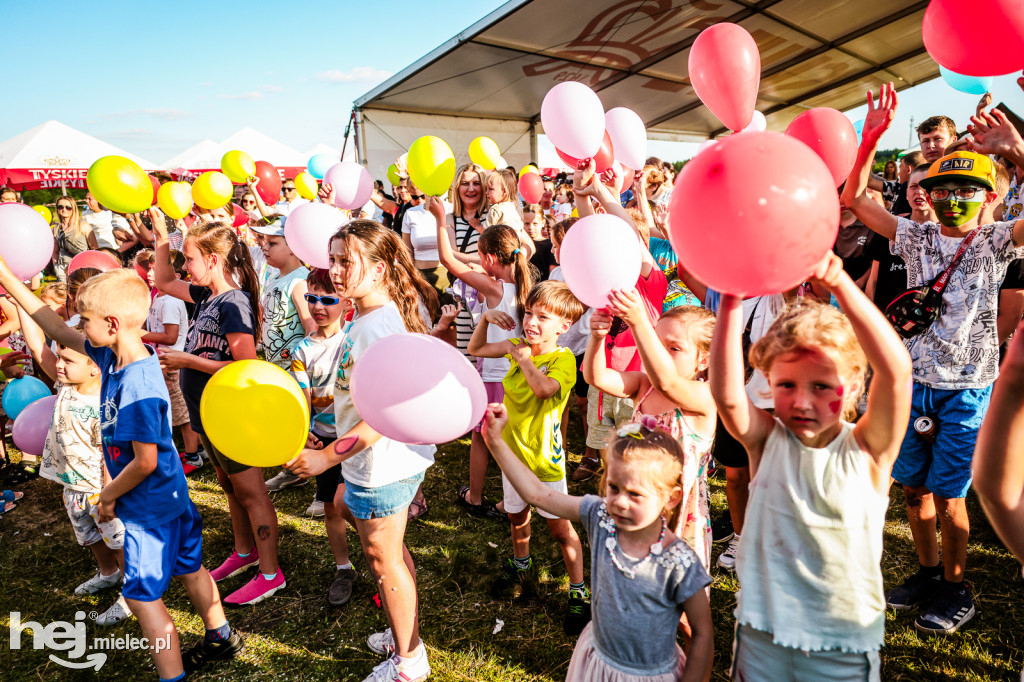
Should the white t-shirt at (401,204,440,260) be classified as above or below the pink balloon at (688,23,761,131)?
below

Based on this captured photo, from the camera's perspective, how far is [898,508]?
3078 mm

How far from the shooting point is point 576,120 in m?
2.81

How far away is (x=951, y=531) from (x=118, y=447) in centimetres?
316

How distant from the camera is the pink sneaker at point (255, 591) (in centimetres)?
258

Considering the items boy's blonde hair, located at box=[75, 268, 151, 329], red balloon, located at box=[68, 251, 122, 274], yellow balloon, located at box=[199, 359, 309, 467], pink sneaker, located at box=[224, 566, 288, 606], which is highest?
red balloon, located at box=[68, 251, 122, 274]

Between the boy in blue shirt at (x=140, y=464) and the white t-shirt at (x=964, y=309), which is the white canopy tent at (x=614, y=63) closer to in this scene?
the white t-shirt at (x=964, y=309)

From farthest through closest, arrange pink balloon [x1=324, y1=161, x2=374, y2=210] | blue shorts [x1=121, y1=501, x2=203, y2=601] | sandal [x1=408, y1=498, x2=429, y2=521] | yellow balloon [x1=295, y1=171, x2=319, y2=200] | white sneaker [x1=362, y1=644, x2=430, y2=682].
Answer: yellow balloon [x1=295, y1=171, x2=319, y2=200] < pink balloon [x1=324, y1=161, x2=374, y2=210] < sandal [x1=408, y1=498, x2=429, y2=521] < white sneaker [x1=362, y1=644, x2=430, y2=682] < blue shorts [x1=121, y1=501, x2=203, y2=601]

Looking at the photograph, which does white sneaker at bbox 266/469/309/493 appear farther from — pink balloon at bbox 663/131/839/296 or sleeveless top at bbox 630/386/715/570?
pink balloon at bbox 663/131/839/296

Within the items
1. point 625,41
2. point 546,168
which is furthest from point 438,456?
point 546,168

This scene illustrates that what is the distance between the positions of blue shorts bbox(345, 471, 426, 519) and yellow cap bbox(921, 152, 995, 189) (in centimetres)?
230

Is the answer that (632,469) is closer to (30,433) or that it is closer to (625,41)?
(30,433)

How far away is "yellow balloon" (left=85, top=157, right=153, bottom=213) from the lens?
Result: 334 cm

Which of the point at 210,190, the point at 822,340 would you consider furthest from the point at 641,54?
the point at 822,340

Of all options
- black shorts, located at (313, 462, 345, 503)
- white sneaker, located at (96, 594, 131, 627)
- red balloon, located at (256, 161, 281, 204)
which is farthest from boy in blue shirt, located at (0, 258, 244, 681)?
red balloon, located at (256, 161, 281, 204)
